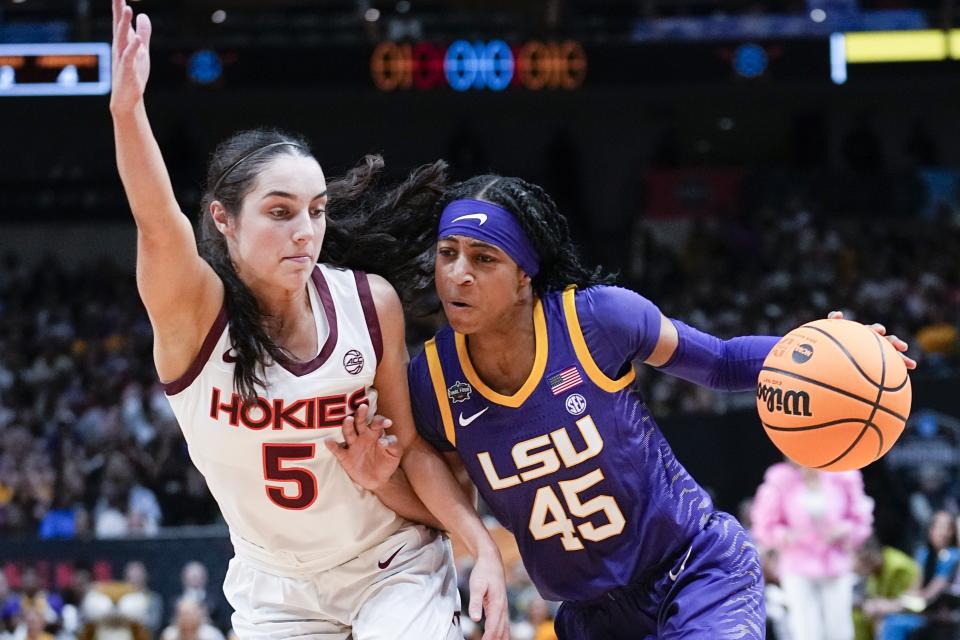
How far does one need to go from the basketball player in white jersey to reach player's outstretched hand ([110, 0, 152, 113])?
18cm

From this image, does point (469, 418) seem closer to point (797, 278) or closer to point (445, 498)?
point (445, 498)

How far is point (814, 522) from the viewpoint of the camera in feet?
27.8

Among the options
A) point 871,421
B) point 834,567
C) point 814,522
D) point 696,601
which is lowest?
point 834,567

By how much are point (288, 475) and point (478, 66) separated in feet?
35.5

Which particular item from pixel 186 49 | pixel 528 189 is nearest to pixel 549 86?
pixel 186 49

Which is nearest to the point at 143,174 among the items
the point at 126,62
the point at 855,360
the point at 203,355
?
the point at 126,62

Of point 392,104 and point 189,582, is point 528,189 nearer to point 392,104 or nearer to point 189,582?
point 189,582

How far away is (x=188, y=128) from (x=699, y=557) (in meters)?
16.2

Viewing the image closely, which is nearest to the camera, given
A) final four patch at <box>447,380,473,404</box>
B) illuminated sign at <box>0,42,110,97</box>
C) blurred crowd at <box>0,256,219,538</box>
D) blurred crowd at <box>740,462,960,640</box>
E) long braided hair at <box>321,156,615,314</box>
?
final four patch at <box>447,380,473,404</box>

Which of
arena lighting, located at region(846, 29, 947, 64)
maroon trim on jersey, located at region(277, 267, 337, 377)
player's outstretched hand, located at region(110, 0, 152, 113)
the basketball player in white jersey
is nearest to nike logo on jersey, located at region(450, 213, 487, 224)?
the basketball player in white jersey

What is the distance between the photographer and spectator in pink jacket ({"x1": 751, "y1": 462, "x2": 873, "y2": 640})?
844 centimetres

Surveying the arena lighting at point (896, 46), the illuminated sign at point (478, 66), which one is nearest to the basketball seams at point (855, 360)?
the illuminated sign at point (478, 66)

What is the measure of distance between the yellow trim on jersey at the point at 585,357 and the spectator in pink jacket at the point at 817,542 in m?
5.16

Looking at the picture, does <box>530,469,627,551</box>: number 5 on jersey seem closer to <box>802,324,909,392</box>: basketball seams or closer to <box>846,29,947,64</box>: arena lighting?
<box>802,324,909,392</box>: basketball seams
